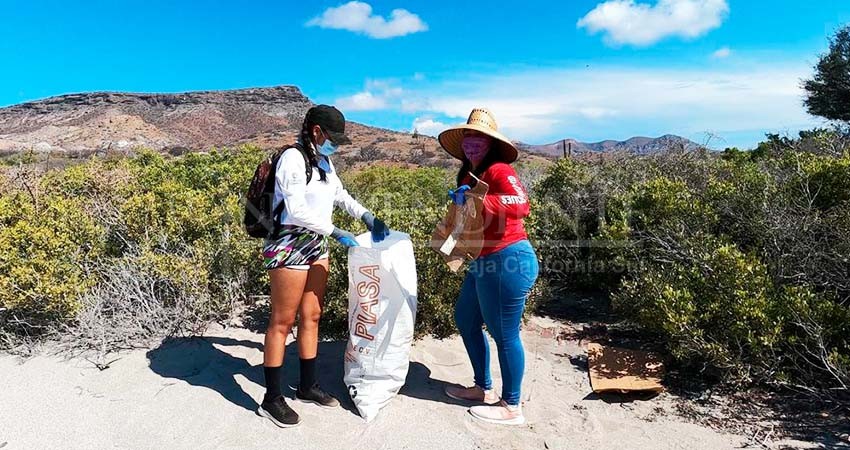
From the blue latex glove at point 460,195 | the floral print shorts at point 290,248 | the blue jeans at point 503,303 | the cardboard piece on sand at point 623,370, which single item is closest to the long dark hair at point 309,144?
the floral print shorts at point 290,248

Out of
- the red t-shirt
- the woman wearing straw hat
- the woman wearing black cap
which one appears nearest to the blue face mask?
the woman wearing black cap

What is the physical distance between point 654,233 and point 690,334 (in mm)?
1260

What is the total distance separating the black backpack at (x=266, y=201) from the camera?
2.77 metres

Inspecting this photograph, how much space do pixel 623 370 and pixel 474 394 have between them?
113 centimetres

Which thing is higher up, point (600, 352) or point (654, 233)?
point (654, 233)

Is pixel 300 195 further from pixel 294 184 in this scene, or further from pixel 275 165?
pixel 275 165

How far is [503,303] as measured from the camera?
285 centimetres

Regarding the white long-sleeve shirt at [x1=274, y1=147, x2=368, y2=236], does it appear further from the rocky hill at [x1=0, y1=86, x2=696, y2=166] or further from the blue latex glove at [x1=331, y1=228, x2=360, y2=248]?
the rocky hill at [x1=0, y1=86, x2=696, y2=166]

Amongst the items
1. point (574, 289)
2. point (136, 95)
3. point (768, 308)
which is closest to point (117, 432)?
point (768, 308)

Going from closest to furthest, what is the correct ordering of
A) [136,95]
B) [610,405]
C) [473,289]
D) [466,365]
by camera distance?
[473,289], [610,405], [466,365], [136,95]

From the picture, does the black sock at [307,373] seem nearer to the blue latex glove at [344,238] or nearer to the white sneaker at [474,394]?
the blue latex glove at [344,238]

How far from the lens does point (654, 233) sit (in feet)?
14.8

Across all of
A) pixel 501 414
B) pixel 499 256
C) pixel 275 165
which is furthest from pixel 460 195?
pixel 501 414

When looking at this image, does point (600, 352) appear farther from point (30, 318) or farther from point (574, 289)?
point (30, 318)
